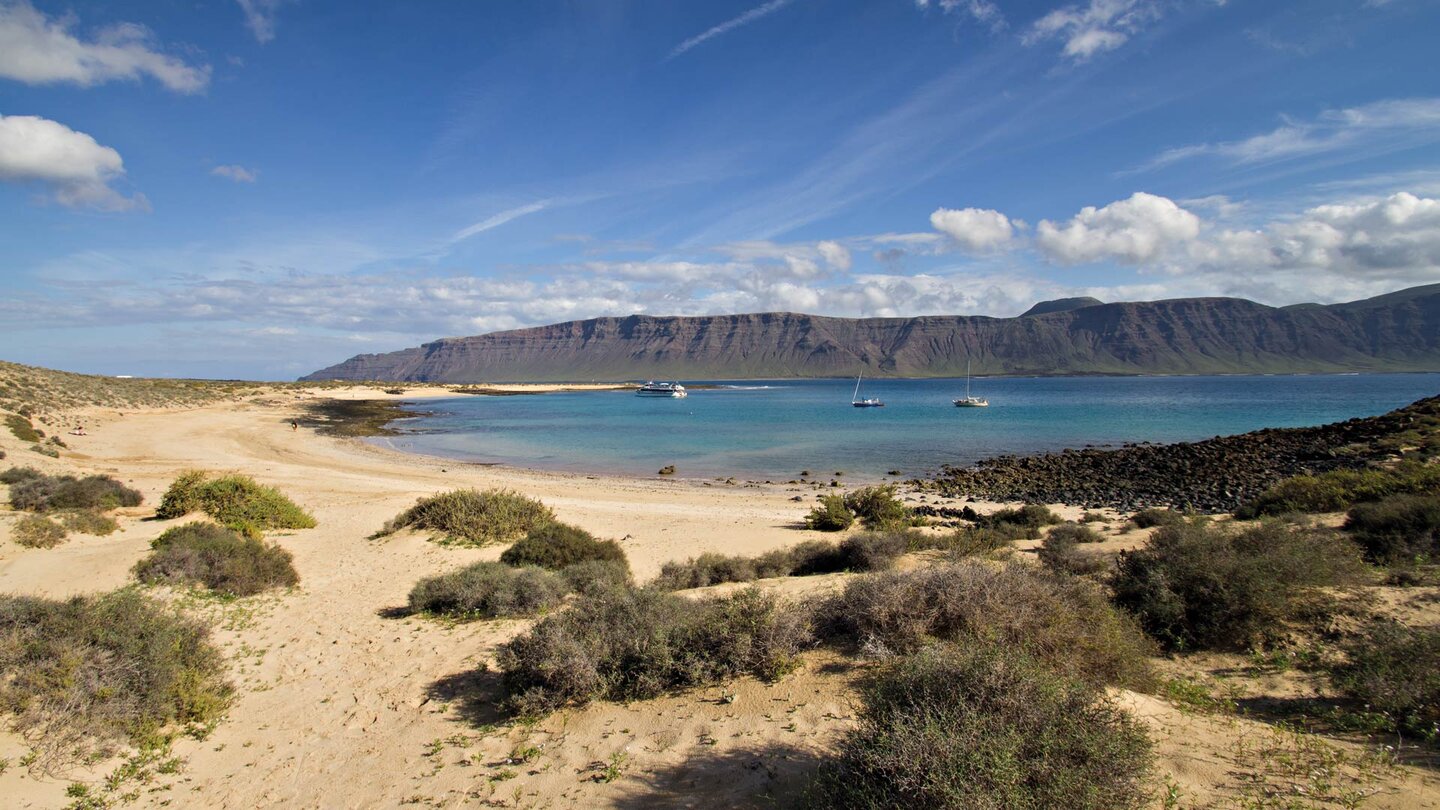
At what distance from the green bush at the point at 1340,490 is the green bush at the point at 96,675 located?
1820cm

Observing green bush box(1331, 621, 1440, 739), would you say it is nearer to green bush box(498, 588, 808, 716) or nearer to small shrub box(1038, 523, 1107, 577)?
small shrub box(1038, 523, 1107, 577)

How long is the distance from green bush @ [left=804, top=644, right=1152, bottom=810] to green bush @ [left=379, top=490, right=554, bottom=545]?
11799 mm

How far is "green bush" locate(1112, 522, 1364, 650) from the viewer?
7.47 meters

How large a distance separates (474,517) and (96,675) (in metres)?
9.33

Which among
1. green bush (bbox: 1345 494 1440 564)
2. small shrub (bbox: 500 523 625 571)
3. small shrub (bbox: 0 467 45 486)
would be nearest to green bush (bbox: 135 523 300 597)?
small shrub (bbox: 500 523 625 571)

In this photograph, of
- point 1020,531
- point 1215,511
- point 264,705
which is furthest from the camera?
point 1215,511

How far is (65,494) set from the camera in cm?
1577

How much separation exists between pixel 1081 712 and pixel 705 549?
38.2 ft

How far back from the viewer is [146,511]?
1630 cm

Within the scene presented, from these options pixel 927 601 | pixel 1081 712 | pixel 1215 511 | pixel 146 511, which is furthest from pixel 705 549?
pixel 1215 511

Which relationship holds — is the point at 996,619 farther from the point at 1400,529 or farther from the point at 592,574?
the point at 1400,529

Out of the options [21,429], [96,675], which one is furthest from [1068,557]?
[21,429]

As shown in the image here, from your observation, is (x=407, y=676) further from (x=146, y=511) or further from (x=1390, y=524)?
(x=1390, y=524)

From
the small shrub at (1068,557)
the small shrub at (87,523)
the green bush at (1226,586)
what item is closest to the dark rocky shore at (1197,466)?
the small shrub at (1068,557)
